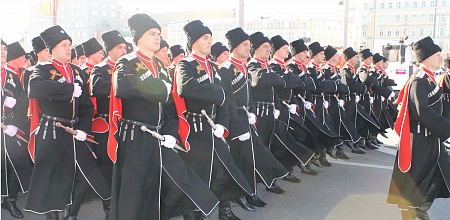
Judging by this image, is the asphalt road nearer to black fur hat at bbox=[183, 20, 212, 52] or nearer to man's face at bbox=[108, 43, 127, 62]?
man's face at bbox=[108, 43, 127, 62]

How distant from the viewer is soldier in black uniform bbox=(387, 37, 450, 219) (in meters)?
4.73

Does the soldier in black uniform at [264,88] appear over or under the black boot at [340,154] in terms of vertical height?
over

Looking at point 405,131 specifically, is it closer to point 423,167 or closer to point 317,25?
point 423,167

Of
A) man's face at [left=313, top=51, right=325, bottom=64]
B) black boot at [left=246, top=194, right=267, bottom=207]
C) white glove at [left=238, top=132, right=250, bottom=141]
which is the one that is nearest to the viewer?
white glove at [left=238, top=132, right=250, bottom=141]

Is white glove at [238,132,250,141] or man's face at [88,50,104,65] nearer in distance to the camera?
white glove at [238,132,250,141]

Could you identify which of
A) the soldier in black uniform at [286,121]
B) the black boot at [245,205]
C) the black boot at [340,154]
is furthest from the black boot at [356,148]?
the black boot at [245,205]

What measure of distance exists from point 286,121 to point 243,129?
74.2 inches

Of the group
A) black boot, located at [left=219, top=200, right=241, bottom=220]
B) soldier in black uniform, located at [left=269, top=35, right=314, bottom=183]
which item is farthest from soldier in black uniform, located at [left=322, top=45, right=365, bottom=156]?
black boot, located at [left=219, top=200, right=241, bottom=220]

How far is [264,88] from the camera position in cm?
623

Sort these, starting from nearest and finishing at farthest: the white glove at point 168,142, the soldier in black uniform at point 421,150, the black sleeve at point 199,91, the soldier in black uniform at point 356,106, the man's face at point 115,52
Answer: the white glove at point 168,142 → the black sleeve at point 199,91 → the soldier in black uniform at point 421,150 → the man's face at point 115,52 → the soldier in black uniform at point 356,106

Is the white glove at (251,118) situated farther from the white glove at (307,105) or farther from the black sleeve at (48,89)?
the white glove at (307,105)

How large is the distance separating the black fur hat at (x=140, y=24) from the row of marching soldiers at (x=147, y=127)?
10 mm

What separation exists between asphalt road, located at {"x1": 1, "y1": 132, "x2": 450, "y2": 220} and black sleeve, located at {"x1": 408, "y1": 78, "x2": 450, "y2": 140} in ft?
3.76

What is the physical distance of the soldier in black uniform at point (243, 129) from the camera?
16.7ft
